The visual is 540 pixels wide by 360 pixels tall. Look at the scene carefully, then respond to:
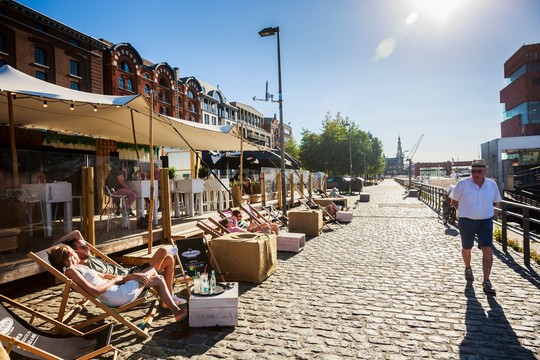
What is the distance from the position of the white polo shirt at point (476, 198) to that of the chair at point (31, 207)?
260 inches

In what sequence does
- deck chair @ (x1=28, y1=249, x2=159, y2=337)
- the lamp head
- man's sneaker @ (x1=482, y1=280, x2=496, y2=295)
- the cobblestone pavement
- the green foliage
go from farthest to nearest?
the green foliage → the lamp head → man's sneaker @ (x1=482, y1=280, x2=496, y2=295) → deck chair @ (x1=28, y1=249, x2=159, y2=337) → the cobblestone pavement

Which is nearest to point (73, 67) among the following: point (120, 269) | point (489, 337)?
point (120, 269)

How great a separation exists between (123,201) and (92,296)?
4.07 meters

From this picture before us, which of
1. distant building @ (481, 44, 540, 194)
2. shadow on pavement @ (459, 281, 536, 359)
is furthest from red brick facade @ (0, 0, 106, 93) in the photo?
distant building @ (481, 44, 540, 194)

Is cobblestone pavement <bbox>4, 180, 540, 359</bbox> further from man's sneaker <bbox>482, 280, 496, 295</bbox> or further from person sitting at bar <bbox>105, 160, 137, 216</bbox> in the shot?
person sitting at bar <bbox>105, 160, 137, 216</bbox>

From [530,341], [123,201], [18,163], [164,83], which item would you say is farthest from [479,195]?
[164,83]

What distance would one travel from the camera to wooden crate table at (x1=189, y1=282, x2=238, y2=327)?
12.9 feet

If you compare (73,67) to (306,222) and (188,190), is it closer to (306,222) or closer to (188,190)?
(188,190)

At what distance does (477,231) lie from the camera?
5203 mm

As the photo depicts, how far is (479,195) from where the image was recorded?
5.18 meters

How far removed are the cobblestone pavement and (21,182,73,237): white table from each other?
110cm

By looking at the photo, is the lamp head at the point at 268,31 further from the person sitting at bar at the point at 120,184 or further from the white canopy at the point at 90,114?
the person sitting at bar at the point at 120,184

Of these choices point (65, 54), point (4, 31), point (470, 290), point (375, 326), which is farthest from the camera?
point (65, 54)

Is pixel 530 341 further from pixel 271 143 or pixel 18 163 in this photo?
pixel 271 143
